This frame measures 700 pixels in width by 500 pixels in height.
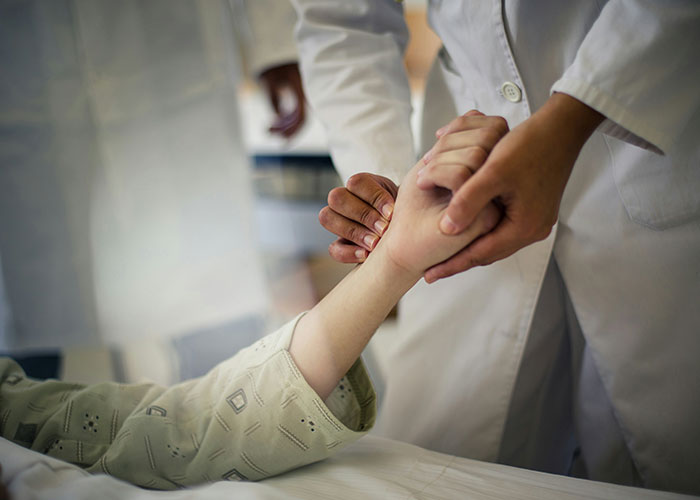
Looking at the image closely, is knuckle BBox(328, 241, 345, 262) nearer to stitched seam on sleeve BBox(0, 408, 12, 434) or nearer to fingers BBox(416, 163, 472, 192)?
fingers BBox(416, 163, 472, 192)

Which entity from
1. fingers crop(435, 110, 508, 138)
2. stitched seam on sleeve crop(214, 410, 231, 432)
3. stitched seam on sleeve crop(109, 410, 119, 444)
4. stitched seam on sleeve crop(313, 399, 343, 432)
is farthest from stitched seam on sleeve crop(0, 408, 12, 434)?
fingers crop(435, 110, 508, 138)

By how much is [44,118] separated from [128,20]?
27 cm

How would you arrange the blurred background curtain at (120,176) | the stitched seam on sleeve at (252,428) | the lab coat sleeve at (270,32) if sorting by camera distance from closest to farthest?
the stitched seam on sleeve at (252,428) < the blurred background curtain at (120,176) < the lab coat sleeve at (270,32)

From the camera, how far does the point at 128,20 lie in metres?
1.07

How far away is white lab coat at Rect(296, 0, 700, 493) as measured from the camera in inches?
18.6

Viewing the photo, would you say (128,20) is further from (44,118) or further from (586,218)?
(586,218)

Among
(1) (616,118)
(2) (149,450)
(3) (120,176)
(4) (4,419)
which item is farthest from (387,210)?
(3) (120,176)

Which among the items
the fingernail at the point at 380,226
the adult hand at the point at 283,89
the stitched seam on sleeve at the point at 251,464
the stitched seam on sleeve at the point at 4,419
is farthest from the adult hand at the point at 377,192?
the adult hand at the point at 283,89

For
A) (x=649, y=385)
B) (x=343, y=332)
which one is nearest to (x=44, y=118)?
(x=343, y=332)

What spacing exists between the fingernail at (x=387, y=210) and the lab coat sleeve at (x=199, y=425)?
161 millimetres

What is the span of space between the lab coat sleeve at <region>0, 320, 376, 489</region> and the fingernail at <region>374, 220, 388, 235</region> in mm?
145

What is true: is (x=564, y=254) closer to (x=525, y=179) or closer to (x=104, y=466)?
(x=525, y=179)

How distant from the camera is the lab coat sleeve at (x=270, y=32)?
1136 millimetres

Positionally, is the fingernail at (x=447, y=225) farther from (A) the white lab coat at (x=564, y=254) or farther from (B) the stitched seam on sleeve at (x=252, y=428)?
(B) the stitched seam on sleeve at (x=252, y=428)
